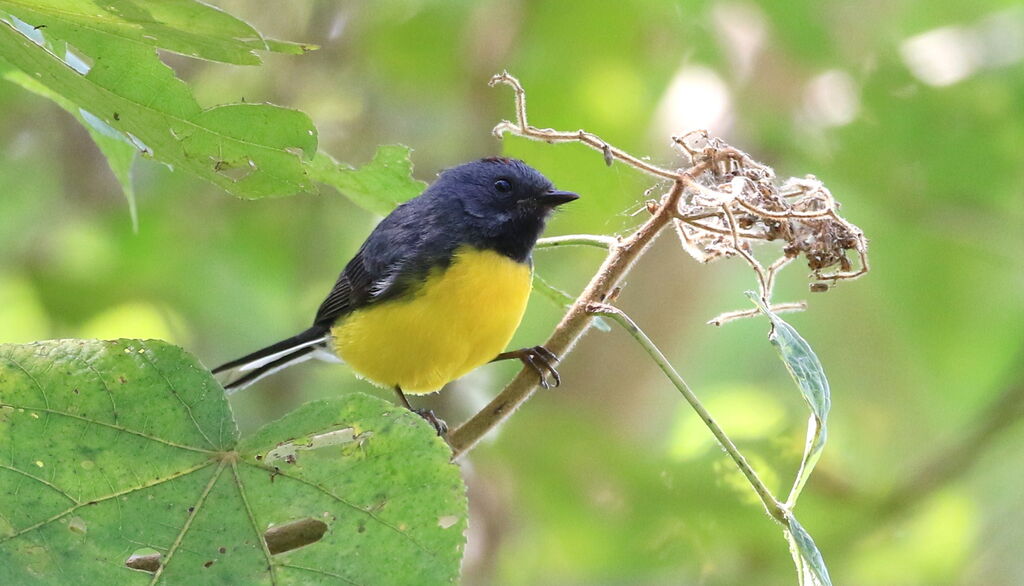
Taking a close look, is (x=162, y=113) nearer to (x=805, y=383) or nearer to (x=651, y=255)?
(x=805, y=383)

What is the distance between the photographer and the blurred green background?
4355 mm

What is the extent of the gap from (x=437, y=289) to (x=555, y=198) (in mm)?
499

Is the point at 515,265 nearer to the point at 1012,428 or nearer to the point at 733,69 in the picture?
the point at 733,69

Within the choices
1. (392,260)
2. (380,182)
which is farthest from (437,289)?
(380,182)

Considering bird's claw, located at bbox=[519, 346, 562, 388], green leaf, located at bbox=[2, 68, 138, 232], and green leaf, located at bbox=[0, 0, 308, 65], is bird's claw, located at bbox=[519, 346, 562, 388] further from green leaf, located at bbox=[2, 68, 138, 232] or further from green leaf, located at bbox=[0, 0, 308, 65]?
green leaf, located at bbox=[0, 0, 308, 65]

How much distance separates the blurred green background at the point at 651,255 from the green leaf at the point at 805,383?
1765 millimetres

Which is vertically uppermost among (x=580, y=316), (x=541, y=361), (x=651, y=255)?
(x=580, y=316)

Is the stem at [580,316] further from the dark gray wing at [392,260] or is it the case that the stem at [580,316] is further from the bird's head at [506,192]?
the bird's head at [506,192]

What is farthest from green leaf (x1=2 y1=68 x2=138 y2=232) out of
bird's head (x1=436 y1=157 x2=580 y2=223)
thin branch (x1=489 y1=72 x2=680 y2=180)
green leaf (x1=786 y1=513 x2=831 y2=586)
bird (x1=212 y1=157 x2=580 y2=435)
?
bird's head (x1=436 y1=157 x2=580 y2=223)

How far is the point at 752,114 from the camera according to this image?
4.67 metres

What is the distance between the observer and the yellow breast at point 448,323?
11.0 feet

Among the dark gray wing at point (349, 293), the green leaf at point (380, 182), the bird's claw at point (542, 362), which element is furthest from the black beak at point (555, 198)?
the green leaf at point (380, 182)

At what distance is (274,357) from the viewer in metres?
3.87

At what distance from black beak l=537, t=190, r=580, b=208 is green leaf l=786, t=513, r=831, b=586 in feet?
6.41
